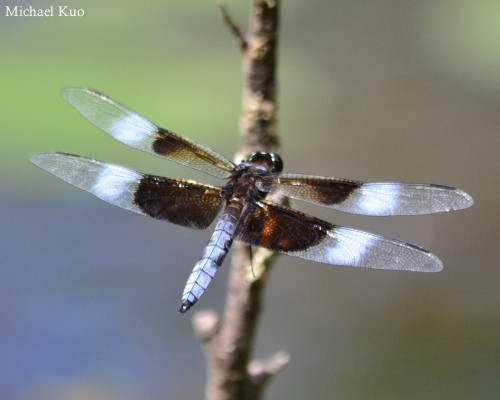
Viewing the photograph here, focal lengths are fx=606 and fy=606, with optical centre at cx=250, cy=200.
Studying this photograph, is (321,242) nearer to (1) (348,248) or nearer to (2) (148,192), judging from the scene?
(1) (348,248)

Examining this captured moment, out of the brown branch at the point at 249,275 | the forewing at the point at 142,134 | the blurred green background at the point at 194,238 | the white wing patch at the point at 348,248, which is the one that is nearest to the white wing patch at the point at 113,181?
the forewing at the point at 142,134

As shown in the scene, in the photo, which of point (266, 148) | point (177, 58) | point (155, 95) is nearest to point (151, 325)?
point (155, 95)

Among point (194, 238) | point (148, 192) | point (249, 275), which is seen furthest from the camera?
point (194, 238)

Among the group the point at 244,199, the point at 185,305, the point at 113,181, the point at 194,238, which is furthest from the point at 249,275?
the point at 194,238

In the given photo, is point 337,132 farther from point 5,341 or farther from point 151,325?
point 5,341

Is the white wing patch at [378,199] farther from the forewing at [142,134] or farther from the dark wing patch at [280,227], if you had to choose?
the forewing at [142,134]

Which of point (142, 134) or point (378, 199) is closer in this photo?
point (378, 199)
